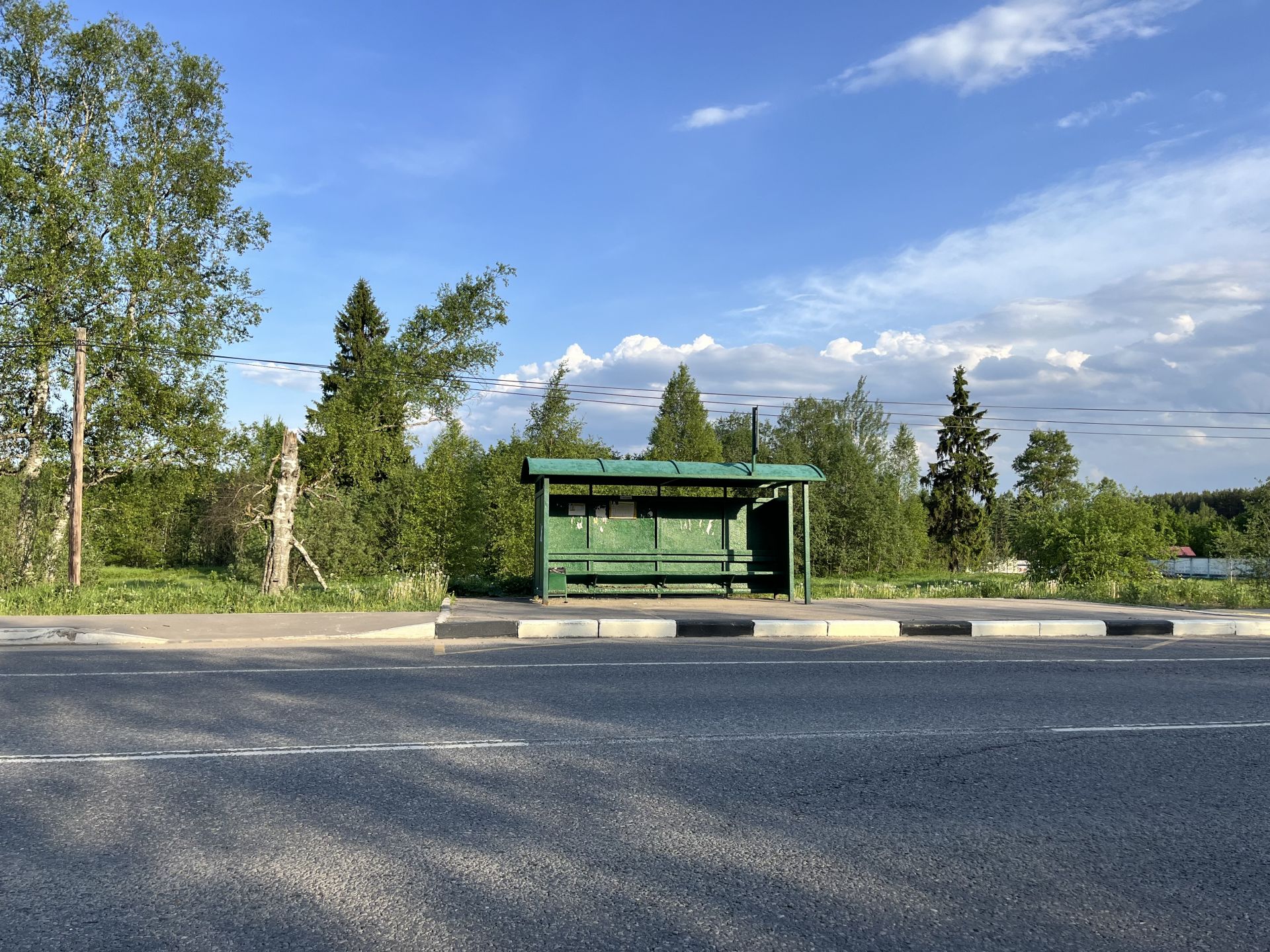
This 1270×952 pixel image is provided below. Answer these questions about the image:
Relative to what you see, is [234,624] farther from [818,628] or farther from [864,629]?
[864,629]

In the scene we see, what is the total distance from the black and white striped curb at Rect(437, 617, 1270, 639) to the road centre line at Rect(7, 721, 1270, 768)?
19.5 feet

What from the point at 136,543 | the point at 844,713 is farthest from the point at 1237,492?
the point at 844,713

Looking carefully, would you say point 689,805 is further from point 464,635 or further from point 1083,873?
point 464,635

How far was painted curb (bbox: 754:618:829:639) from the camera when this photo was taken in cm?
1230

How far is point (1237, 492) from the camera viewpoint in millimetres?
103625

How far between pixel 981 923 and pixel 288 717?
4.85m

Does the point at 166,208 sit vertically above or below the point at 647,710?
above

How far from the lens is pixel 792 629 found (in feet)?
40.5

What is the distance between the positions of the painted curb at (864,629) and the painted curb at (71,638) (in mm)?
8596

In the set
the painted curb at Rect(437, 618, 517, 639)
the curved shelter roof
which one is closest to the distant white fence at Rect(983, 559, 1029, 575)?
the curved shelter roof

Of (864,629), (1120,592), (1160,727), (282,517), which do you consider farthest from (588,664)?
(1120,592)

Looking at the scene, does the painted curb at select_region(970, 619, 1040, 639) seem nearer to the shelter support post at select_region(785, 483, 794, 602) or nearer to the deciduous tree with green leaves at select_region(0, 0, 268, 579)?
the shelter support post at select_region(785, 483, 794, 602)

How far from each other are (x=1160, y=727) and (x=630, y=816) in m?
4.17

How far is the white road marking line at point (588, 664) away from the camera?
8.40 meters
